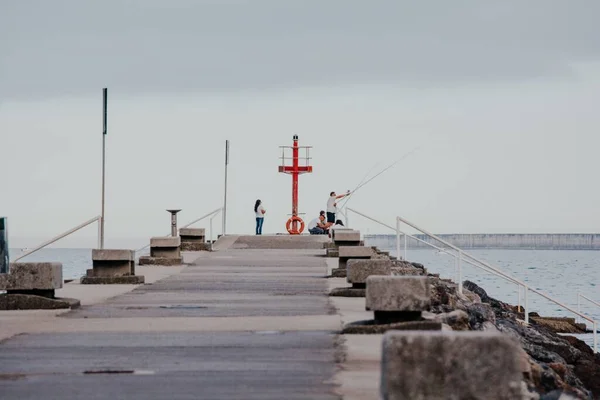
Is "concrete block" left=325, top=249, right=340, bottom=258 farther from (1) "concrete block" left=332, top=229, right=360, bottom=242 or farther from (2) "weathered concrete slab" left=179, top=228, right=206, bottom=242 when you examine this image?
(2) "weathered concrete slab" left=179, top=228, right=206, bottom=242

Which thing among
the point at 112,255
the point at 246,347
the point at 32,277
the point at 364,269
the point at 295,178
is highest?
the point at 295,178

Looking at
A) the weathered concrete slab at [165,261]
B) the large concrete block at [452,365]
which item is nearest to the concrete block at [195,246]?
the weathered concrete slab at [165,261]

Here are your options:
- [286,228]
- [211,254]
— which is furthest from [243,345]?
[286,228]

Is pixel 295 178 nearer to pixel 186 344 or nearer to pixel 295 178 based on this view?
pixel 295 178

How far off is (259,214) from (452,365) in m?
40.9

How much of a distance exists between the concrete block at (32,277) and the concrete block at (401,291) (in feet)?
17.2

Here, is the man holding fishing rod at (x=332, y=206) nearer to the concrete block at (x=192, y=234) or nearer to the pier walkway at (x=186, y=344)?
the concrete block at (x=192, y=234)

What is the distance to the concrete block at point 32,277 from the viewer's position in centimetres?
1630

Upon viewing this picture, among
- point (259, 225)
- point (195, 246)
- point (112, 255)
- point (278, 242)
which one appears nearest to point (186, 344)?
point (112, 255)

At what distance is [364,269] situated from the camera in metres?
17.6

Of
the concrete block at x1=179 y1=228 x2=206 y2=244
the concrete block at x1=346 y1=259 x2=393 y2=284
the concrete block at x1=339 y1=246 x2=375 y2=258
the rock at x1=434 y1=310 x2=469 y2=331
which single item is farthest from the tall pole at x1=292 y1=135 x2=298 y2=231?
the rock at x1=434 y1=310 x2=469 y2=331

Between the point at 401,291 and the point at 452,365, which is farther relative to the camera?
the point at 401,291

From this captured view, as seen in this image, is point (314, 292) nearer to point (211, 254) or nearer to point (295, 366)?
point (295, 366)

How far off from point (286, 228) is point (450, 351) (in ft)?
152
